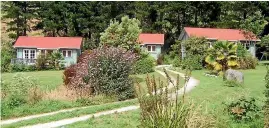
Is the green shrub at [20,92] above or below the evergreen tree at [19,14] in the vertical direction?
below

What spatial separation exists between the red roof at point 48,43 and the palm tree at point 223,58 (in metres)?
18.1

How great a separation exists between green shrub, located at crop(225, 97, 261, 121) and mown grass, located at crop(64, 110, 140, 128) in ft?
9.83

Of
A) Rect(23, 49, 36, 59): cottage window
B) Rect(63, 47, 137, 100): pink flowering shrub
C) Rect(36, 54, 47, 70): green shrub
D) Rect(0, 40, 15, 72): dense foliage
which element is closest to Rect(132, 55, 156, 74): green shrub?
Rect(63, 47, 137, 100): pink flowering shrub

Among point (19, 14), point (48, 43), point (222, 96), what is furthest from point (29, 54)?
point (222, 96)

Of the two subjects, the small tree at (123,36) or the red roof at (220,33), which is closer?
the small tree at (123,36)

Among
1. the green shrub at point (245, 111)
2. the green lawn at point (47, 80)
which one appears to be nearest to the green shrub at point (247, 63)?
the green lawn at point (47, 80)

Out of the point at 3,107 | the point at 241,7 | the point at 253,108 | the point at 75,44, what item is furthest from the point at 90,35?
the point at 253,108

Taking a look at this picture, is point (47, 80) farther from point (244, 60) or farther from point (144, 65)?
point (244, 60)

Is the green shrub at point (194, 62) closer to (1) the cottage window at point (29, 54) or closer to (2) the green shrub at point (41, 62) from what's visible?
(2) the green shrub at point (41, 62)

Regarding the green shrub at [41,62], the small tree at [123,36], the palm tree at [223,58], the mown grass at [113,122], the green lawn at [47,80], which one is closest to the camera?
the mown grass at [113,122]

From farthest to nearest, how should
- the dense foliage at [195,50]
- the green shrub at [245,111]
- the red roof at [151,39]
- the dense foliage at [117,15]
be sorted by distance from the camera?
the dense foliage at [117,15] → the red roof at [151,39] → the dense foliage at [195,50] → the green shrub at [245,111]

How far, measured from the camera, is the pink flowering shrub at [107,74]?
18578mm

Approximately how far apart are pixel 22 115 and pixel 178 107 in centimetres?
845

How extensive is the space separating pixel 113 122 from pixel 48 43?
32.8m
